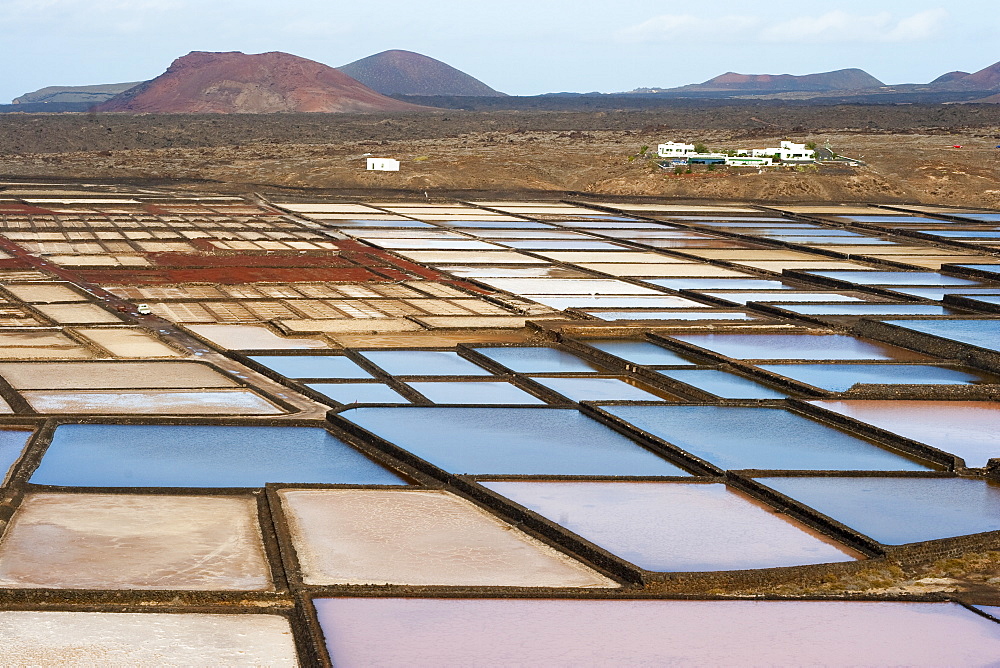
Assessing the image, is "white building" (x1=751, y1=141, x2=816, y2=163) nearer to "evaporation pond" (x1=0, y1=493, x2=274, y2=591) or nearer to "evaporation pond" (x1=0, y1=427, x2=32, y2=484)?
"evaporation pond" (x1=0, y1=427, x2=32, y2=484)

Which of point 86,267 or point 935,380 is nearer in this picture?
point 935,380

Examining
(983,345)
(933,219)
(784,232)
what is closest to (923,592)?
(983,345)

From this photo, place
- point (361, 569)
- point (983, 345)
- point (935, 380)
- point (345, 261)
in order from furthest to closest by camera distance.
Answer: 1. point (345, 261)
2. point (983, 345)
3. point (935, 380)
4. point (361, 569)

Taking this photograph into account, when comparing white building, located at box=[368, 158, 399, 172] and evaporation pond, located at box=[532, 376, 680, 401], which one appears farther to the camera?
white building, located at box=[368, 158, 399, 172]

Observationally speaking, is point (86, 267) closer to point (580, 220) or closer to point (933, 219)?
point (580, 220)

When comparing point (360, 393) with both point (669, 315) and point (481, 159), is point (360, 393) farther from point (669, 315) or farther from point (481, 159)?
point (481, 159)

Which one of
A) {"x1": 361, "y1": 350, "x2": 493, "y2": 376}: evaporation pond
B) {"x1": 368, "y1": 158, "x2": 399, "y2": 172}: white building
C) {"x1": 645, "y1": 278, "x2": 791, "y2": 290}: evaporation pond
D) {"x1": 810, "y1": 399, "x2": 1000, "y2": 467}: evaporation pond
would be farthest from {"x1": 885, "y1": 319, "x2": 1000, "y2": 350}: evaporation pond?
{"x1": 368, "y1": 158, "x2": 399, "y2": 172}: white building

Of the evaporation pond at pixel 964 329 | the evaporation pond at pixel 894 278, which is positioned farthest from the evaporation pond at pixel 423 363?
the evaporation pond at pixel 894 278
